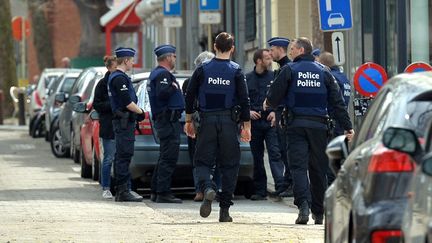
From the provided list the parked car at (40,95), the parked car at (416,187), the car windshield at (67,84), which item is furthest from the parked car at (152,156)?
the parked car at (40,95)

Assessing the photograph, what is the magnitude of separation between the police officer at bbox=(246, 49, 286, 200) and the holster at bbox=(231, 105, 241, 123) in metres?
3.20

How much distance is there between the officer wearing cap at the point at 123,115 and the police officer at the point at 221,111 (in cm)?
292

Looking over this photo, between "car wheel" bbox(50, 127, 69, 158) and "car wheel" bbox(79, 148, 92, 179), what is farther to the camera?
"car wheel" bbox(50, 127, 69, 158)

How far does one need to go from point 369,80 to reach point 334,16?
91 cm

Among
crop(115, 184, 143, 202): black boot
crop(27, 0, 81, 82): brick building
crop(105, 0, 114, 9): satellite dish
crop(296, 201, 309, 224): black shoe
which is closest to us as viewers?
crop(296, 201, 309, 224): black shoe

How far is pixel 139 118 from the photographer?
63.0 ft

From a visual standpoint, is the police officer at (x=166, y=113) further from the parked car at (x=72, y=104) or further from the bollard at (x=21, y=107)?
the bollard at (x=21, y=107)

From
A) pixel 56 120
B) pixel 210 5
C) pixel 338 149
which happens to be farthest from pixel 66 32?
pixel 338 149

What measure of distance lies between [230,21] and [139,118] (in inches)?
670

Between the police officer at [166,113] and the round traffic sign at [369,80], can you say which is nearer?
the round traffic sign at [369,80]

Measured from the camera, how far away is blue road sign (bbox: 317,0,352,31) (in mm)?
18969

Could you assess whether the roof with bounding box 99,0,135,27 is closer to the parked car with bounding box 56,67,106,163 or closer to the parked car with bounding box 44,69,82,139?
the parked car with bounding box 44,69,82,139

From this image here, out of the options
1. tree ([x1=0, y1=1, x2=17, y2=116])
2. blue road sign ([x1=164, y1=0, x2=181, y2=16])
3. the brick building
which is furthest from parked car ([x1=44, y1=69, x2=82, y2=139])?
the brick building

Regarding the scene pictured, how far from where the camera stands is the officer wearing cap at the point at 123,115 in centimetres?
1892
